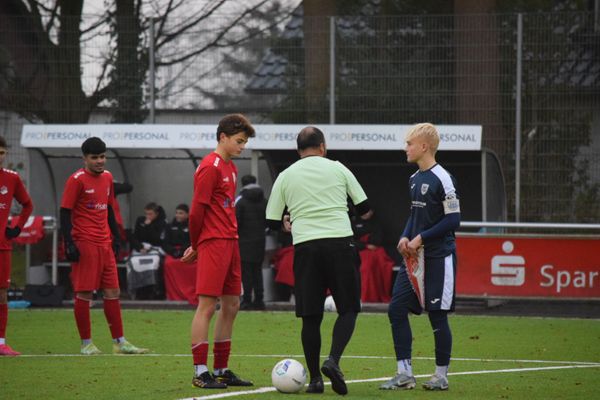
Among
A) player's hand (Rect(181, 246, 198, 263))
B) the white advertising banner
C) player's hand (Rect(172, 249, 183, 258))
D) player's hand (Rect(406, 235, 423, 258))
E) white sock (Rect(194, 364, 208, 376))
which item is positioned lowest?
white sock (Rect(194, 364, 208, 376))

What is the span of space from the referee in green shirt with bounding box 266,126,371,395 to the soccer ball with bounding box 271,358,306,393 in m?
0.15

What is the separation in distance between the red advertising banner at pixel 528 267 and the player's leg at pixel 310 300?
8492 mm

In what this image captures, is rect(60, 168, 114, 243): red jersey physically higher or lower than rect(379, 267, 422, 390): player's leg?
higher

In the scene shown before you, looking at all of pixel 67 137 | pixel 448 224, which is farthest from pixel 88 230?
pixel 67 137

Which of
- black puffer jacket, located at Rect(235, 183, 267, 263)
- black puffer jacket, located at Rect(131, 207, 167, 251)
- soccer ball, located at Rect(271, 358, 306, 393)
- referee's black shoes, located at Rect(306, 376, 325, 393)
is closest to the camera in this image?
soccer ball, located at Rect(271, 358, 306, 393)

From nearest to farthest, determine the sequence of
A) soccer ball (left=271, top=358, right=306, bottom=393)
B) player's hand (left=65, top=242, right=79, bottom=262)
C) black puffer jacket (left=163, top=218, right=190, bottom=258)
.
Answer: soccer ball (left=271, top=358, right=306, bottom=393) → player's hand (left=65, top=242, right=79, bottom=262) → black puffer jacket (left=163, top=218, right=190, bottom=258)

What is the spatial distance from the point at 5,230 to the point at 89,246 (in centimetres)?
96

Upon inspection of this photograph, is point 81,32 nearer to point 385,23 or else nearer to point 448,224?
point 385,23

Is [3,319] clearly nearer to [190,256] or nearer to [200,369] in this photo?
[190,256]

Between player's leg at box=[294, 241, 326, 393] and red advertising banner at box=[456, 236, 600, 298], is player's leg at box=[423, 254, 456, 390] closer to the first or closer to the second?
player's leg at box=[294, 241, 326, 393]

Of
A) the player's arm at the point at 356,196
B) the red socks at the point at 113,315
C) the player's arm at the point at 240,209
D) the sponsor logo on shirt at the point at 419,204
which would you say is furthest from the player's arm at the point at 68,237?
the player's arm at the point at 240,209

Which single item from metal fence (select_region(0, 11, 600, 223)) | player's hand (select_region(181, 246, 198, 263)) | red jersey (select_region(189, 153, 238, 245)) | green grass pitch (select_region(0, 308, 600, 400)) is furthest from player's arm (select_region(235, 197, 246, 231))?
Result: red jersey (select_region(189, 153, 238, 245))

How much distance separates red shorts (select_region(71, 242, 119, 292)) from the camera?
11008 millimetres

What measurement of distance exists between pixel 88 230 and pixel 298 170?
354 cm
